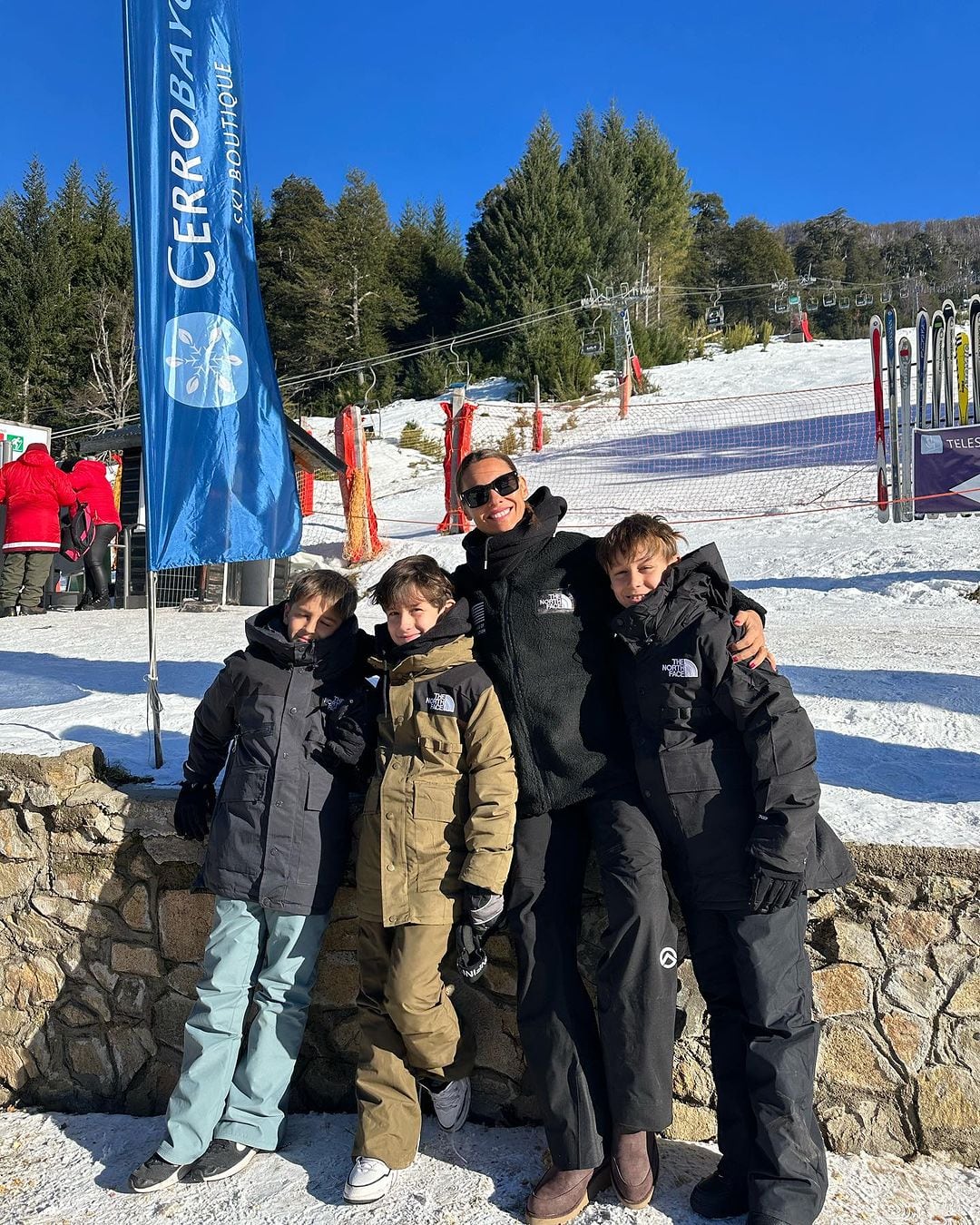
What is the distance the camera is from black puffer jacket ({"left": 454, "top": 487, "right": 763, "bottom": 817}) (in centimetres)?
230

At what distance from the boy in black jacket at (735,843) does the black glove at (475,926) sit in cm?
46

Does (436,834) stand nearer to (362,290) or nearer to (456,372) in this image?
(456,372)

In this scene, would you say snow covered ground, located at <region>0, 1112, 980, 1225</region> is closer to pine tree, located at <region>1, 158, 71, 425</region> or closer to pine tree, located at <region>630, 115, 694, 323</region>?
pine tree, located at <region>1, 158, 71, 425</region>

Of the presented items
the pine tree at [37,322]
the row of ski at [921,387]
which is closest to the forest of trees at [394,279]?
the pine tree at [37,322]

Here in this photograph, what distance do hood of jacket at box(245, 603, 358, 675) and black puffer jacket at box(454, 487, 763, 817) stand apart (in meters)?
0.38

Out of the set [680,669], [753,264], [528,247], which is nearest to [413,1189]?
[680,669]

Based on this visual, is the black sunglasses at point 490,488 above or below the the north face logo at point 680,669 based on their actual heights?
above

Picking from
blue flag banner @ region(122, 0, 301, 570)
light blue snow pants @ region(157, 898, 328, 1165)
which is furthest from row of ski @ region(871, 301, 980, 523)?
light blue snow pants @ region(157, 898, 328, 1165)

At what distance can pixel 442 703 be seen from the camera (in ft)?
7.64

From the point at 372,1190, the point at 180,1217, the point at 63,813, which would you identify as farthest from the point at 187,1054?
the point at 63,813

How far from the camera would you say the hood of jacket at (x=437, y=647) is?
7.80 feet

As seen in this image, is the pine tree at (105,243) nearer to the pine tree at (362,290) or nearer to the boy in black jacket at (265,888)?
Answer: the pine tree at (362,290)

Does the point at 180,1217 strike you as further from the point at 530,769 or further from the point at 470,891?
the point at 530,769

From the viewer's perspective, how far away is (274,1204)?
227cm
